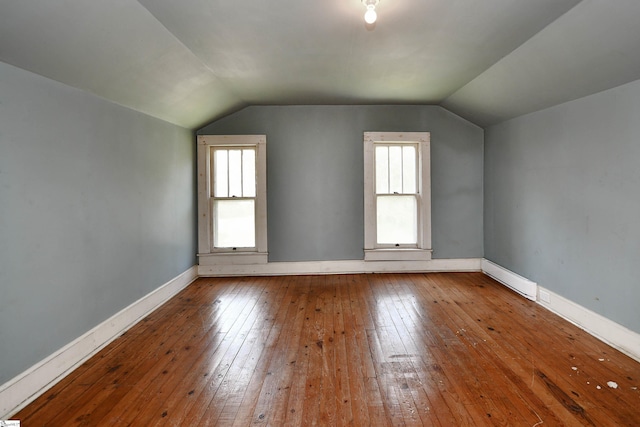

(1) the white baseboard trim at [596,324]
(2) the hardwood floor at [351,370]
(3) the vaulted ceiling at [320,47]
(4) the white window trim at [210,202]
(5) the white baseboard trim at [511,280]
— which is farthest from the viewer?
(4) the white window trim at [210,202]

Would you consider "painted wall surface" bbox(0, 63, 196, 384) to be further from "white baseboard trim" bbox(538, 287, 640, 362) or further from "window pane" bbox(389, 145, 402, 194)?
"white baseboard trim" bbox(538, 287, 640, 362)

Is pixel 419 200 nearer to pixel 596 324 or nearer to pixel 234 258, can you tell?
pixel 596 324

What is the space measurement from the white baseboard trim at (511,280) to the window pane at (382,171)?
5.97 feet

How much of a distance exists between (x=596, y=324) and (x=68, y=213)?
4.39 metres

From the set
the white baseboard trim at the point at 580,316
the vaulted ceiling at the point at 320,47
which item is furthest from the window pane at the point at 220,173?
the white baseboard trim at the point at 580,316

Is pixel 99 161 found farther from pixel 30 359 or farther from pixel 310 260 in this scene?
pixel 310 260

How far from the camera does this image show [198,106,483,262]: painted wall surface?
4.56m

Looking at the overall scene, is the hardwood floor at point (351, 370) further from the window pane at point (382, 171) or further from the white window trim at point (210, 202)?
the window pane at point (382, 171)

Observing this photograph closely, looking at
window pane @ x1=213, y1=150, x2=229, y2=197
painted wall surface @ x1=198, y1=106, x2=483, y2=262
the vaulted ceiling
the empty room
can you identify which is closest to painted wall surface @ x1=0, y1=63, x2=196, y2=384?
the empty room

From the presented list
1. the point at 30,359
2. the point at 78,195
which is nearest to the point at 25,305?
the point at 30,359

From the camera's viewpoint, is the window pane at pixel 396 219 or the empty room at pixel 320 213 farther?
the window pane at pixel 396 219

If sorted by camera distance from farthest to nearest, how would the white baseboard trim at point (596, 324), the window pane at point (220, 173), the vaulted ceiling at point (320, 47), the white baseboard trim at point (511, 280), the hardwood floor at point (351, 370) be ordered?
1. the window pane at point (220, 173)
2. the white baseboard trim at point (511, 280)
3. the white baseboard trim at point (596, 324)
4. the vaulted ceiling at point (320, 47)
5. the hardwood floor at point (351, 370)

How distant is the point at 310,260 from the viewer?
4.65m

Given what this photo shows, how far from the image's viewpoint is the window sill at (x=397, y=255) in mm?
4613
